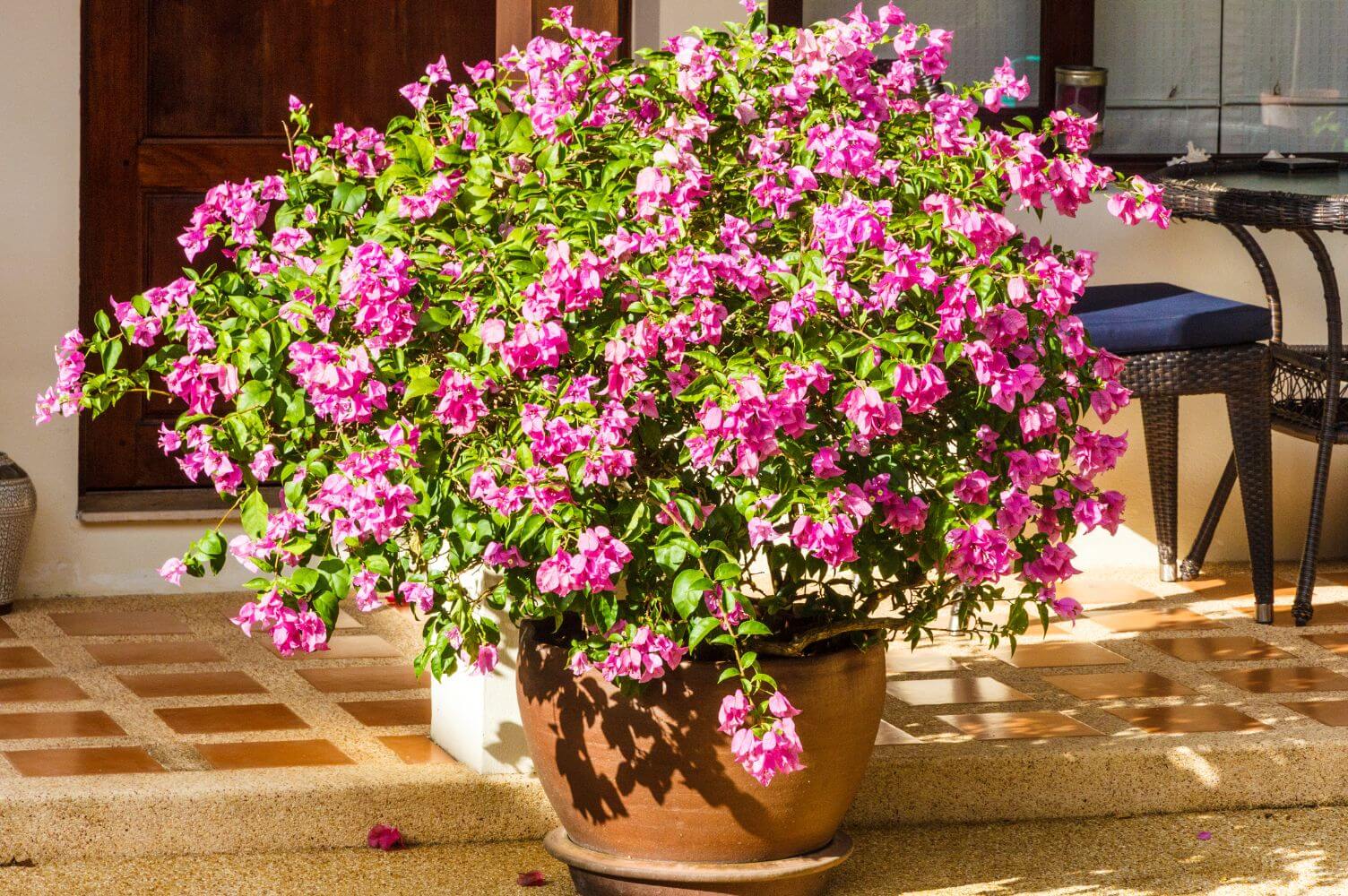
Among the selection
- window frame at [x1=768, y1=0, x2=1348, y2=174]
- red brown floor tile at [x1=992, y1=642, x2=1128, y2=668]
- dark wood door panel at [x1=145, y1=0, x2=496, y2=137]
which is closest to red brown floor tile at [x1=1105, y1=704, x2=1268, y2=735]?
red brown floor tile at [x1=992, y1=642, x2=1128, y2=668]

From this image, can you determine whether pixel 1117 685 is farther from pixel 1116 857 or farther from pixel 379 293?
pixel 379 293

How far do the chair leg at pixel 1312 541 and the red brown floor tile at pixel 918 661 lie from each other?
1.02 meters

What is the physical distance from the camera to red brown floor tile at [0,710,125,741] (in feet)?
12.4

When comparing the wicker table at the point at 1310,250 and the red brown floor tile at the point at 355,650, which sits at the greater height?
the wicker table at the point at 1310,250

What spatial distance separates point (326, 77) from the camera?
5207 mm

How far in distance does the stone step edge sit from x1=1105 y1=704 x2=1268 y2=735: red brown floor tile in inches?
5.2

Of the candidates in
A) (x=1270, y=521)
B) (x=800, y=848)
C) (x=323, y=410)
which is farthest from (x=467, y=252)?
(x=1270, y=521)

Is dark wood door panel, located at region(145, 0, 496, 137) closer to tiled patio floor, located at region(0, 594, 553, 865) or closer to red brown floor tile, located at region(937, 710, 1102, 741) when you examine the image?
tiled patio floor, located at region(0, 594, 553, 865)

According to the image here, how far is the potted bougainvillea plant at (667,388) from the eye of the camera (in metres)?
2.69

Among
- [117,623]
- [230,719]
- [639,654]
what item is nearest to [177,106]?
[117,623]

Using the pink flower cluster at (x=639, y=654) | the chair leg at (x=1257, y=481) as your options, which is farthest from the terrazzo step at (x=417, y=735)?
the pink flower cluster at (x=639, y=654)

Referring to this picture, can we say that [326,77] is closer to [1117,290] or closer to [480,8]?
[480,8]

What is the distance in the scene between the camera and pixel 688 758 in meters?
3.06

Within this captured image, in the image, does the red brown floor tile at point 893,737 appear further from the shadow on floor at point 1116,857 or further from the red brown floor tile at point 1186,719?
the red brown floor tile at point 1186,719
